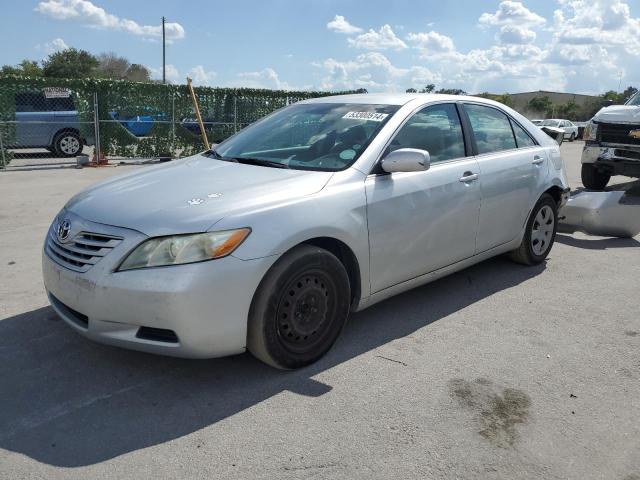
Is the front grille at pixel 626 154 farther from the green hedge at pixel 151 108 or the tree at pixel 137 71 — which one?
the tree at pixel 137 71

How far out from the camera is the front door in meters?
3.75

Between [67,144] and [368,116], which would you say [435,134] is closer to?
[368,116]

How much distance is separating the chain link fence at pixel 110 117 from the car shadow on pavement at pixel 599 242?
38.8 ft

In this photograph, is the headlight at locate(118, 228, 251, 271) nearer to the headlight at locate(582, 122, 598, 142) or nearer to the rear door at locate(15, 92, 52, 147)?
the headlight at locate(582, 122, 598, 142)

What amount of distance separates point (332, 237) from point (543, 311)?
2.07 meters

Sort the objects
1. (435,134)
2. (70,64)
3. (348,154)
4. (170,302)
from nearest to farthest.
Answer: (170,302) < (348,154) < (435,134) < (70,64)

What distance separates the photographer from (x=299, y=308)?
11.0 feet

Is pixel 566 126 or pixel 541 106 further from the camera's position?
pixel 541 106

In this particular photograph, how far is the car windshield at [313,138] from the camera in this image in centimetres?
388

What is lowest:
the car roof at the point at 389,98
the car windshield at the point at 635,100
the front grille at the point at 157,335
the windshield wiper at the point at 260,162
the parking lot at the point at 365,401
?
the parking lot at the point at 365,401

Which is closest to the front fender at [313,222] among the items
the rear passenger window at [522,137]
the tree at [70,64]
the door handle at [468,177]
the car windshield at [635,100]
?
the door handle at [468,177]

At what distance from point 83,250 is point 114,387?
0.78m

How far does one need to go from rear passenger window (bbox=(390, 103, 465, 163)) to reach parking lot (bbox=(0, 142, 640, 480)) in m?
1.20

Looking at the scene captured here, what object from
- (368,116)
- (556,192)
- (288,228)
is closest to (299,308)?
(288,228)
